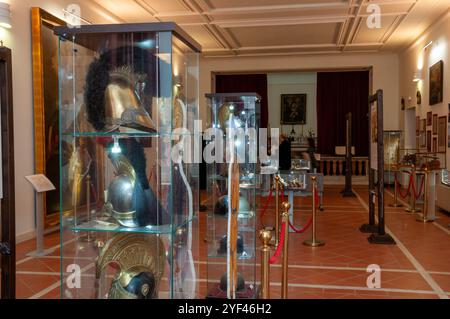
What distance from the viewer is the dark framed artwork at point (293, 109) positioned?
1875cm

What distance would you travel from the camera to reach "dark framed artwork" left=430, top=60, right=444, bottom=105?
1052 centimetres

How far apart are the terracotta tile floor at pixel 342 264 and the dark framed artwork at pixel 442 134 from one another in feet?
6.45

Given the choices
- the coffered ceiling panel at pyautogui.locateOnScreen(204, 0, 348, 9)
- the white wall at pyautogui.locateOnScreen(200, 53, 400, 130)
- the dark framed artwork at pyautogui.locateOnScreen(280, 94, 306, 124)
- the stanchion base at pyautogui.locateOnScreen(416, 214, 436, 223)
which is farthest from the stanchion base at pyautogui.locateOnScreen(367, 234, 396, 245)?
the dark framed artwork at pyautogui.locateOnScreen(280, 94, 306, 124)

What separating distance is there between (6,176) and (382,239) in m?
5.85

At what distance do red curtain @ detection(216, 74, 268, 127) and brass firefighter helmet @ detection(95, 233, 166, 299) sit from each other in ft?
50.9

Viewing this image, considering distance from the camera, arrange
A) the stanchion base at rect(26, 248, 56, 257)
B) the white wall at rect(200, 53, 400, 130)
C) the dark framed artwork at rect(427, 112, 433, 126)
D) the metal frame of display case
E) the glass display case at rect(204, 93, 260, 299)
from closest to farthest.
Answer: the metal frame of display case, the glass display case at rect(204, 93, 260, 299), the stanchion base at rect(26, 248, 56, 257), the dark framed artwork at rect(427, 112, 433, 126), the white wall at rect(200, 53, 400, 130)

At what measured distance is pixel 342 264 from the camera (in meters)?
5.92

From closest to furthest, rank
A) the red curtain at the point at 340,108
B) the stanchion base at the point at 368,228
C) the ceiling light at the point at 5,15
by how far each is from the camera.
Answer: the ceiling light at the point at 5,15, the stanchion base at the point at 368,228, the red curtain at the point at 340,108

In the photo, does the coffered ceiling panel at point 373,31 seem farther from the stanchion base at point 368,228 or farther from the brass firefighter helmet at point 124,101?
the brass firefighter helmet at point 124,101

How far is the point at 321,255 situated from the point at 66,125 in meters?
4.72

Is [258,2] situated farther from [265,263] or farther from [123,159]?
[123,159]

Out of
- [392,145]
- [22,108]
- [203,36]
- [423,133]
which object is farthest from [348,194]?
[22,108]

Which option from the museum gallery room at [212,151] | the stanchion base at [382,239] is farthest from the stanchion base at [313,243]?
the stanchion base at [382,239]

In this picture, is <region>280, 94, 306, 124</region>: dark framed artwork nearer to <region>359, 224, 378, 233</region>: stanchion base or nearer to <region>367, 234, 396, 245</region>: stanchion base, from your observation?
<region>359, 224, 378, 233</region>: stanchion base
